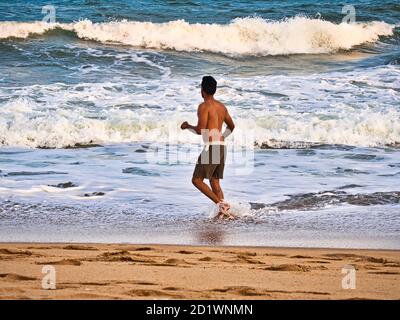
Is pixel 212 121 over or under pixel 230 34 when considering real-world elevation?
under

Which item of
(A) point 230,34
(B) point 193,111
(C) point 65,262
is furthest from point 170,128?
(A) point 230,34

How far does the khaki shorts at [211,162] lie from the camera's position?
774cm

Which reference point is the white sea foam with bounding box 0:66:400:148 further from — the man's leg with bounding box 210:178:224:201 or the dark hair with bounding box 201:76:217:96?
the dark hair with bounding box 201:76:217:96

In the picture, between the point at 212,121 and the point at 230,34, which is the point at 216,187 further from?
the point at 230,34

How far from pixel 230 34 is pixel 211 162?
13.4 meters

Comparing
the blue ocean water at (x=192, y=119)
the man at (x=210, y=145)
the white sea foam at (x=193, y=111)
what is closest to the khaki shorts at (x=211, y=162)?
the man at (x=210, y=145)

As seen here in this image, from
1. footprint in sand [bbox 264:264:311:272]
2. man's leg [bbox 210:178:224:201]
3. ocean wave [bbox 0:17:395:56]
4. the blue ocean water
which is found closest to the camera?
footprint in sand [bbox 264:264:311:272]

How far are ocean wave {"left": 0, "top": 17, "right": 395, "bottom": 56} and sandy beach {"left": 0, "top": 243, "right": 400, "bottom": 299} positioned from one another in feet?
44.8

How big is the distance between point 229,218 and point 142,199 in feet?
3.36

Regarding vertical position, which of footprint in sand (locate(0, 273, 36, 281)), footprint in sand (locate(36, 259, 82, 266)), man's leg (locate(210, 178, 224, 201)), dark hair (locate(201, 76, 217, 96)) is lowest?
footprint in sand (locate(36, 259, 82, 266))

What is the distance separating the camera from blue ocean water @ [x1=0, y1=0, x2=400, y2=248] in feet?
24.6

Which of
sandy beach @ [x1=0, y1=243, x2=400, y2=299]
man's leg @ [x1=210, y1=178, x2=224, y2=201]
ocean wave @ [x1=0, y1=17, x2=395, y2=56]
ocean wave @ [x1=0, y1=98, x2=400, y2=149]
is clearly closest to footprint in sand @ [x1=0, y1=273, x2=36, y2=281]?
sandy beach @ [x1=0, y1=243, x2=400, y2=299]

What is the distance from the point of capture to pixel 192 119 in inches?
501
